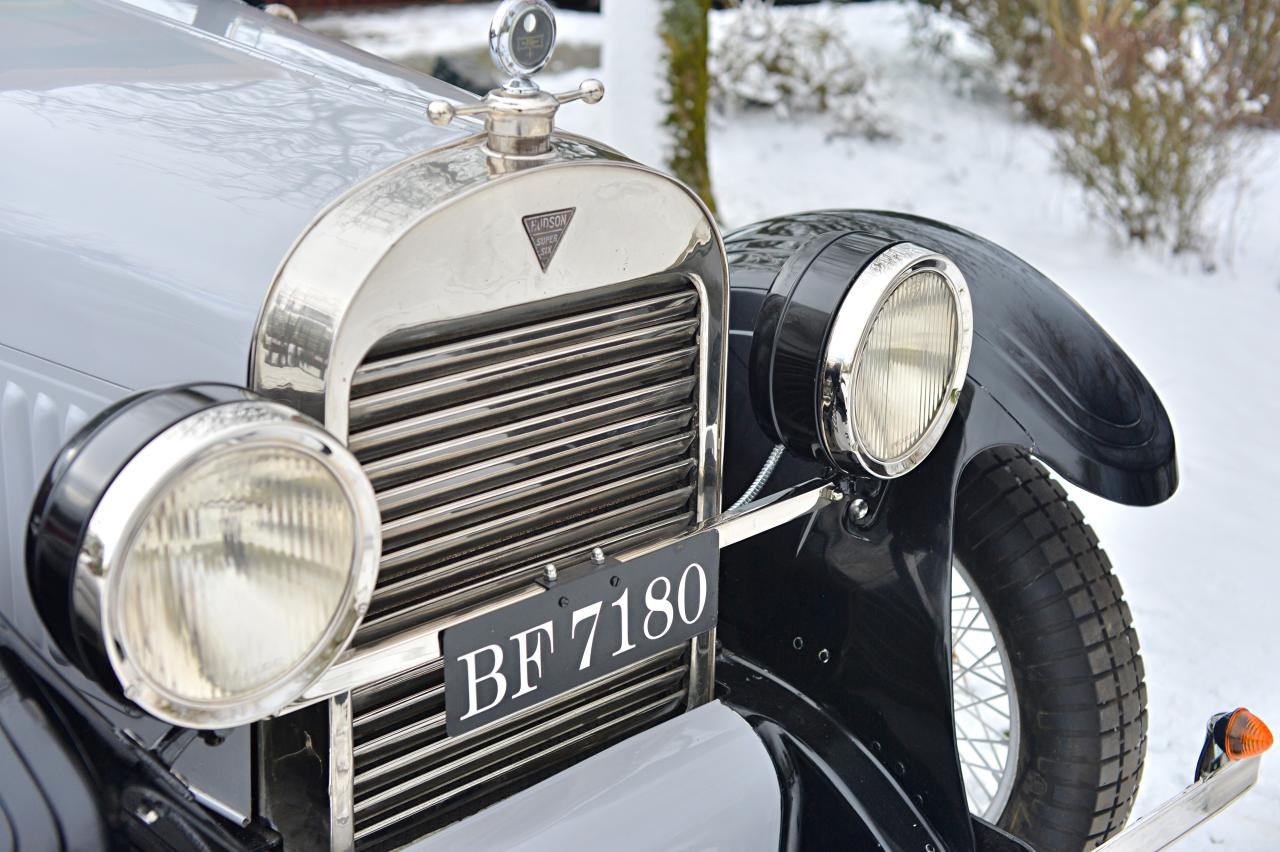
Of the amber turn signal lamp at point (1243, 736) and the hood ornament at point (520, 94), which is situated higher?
the hood ornament at point (520, 94)

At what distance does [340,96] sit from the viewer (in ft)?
5.96

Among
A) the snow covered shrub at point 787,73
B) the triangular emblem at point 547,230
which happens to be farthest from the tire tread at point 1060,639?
the snow covered shrub at point 787,73

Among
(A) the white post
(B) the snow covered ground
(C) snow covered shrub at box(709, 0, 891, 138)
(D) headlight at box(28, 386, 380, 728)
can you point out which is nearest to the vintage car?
(D) headlight at box(28, 386, 380, 728)

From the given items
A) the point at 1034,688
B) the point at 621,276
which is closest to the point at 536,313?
the point at 621,276

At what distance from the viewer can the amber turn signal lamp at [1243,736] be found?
1.84m

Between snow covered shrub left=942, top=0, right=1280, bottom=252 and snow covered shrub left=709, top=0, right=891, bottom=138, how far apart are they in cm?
114

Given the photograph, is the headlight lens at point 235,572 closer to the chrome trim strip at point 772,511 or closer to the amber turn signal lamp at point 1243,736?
the chrome trim strip at point 772,511

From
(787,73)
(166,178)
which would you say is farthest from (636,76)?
(166,178)

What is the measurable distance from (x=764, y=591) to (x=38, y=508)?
1129mm

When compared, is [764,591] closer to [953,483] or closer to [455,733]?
[953,483]

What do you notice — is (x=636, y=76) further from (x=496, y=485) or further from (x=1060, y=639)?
(x=496, y=485)

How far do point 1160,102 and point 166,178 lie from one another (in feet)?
16.0

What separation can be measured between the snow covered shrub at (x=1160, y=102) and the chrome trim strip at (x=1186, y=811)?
4159 millimetres

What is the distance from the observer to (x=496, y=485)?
61.4 inches
